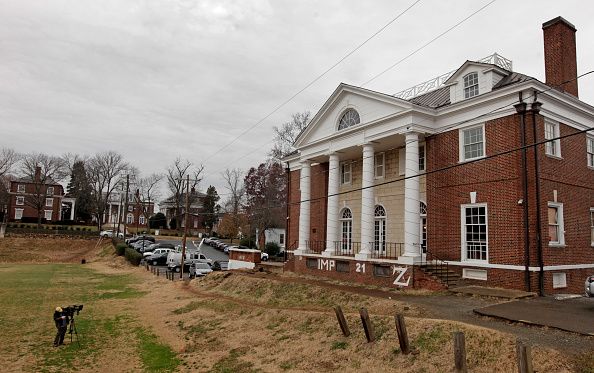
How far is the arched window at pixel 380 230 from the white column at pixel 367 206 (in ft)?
6.77

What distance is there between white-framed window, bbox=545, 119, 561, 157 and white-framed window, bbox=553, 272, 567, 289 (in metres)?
4.86

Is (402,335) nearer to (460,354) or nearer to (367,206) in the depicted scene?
(460,354)

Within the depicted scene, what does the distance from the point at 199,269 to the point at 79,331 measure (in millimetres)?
15989

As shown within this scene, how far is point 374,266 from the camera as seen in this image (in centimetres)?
2106

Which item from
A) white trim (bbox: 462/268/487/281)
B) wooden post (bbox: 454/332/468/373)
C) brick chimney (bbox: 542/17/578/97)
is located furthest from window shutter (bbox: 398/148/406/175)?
wooden post (bbox: 454/332/468/373)

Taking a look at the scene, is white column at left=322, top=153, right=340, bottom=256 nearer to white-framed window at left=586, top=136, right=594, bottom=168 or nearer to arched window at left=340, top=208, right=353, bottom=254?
arched window at left=340, top=208, right=353, bottom=254

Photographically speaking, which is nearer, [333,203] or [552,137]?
[552,137]

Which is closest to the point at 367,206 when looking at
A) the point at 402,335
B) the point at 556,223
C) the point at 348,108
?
the point at 348,108

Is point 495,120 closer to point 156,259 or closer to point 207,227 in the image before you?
point 156,259

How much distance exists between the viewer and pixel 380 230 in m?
24.6

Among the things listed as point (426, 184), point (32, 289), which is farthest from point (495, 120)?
point (32, 289)

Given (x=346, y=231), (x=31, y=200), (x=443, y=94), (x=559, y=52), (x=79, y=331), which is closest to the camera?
(x=79, y=331)

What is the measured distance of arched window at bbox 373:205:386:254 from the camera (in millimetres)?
24344

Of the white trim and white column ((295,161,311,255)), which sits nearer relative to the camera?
the white trim
